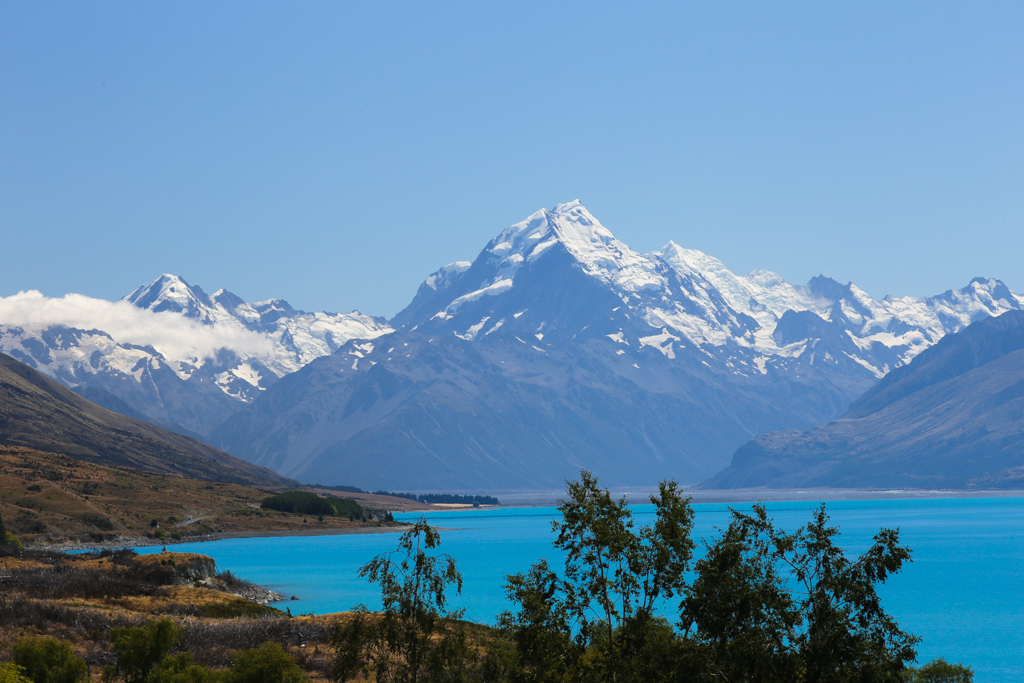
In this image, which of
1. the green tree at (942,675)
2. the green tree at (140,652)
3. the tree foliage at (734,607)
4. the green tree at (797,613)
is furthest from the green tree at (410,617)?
the green tree at (942,675)

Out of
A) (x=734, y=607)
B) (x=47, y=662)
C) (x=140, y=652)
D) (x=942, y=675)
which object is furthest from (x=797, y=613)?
(x=140, y=652)

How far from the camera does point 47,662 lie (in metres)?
48.8

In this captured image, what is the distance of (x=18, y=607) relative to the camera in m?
69.6

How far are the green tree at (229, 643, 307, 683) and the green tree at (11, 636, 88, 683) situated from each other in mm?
7841

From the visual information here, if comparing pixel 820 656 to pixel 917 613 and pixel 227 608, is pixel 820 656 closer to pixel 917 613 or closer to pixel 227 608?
pixel 227 608

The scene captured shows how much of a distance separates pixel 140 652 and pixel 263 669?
10.0 m

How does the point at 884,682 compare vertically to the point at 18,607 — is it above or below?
above

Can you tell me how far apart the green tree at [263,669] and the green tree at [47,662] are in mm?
7841

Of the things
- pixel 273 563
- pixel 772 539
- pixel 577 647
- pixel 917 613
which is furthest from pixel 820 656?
pixel 273 563


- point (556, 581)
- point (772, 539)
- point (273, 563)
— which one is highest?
point (772, 539)

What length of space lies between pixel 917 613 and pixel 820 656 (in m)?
107

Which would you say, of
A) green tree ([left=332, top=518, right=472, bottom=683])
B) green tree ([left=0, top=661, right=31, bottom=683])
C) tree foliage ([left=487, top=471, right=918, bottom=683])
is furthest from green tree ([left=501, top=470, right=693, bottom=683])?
green tree ([left=0, top=661, right=31, bottom=683])

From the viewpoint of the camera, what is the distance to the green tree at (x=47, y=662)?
4809 cm

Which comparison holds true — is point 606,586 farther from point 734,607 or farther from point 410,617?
point 410,617
